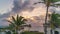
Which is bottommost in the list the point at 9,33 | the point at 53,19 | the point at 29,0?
the point at 9,33

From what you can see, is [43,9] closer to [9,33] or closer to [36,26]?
[36,26]

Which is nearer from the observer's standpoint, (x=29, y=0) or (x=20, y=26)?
(x=20, y=26)

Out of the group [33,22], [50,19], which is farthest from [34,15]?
[50,19]

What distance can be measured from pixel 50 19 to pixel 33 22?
284 centimetres

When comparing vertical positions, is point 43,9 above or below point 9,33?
above

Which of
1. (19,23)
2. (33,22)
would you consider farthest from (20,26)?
(33,22)

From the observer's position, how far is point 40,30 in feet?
86.9

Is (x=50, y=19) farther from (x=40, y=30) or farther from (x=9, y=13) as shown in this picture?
(x=9, y=13)

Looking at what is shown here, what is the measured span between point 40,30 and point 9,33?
4097 mm

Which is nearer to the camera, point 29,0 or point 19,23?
point 19,23

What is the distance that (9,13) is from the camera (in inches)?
1090

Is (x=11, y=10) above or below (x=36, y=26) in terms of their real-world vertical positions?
above

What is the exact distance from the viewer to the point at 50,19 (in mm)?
25078

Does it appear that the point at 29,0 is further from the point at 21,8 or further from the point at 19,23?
the point at 19,23
